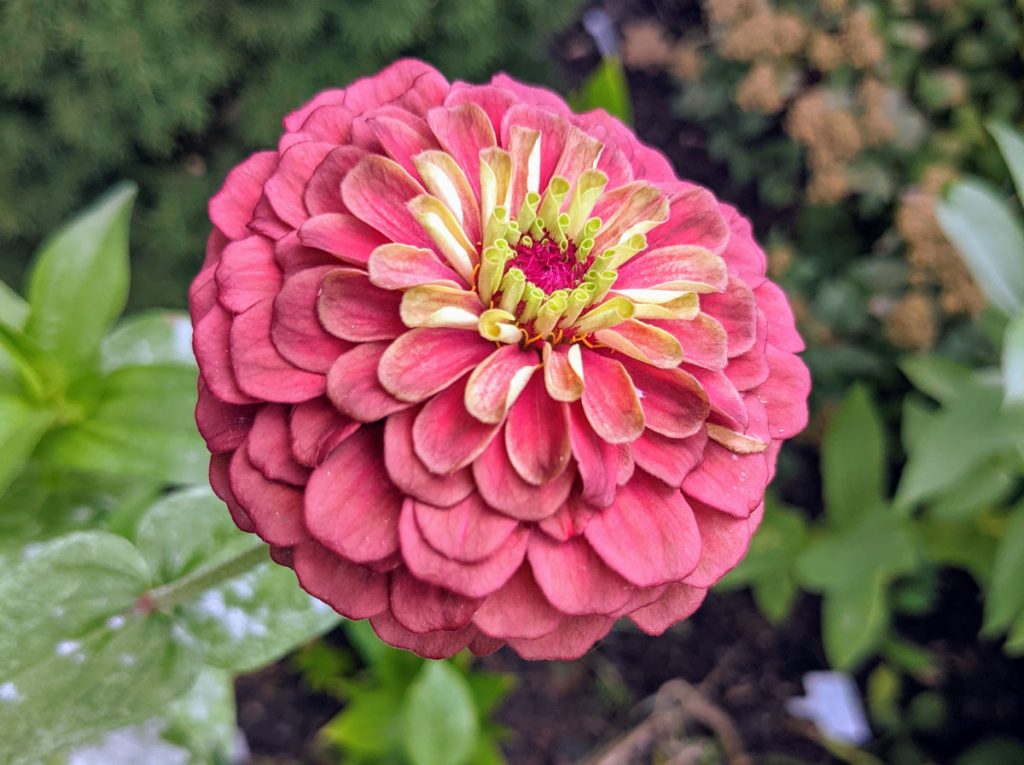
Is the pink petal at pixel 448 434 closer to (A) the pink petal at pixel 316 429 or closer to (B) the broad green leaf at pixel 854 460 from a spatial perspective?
(A) the pink petal at pixel 316 429

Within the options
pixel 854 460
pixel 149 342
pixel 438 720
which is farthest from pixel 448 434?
pixel 854 460

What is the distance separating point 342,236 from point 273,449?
0.11 metres

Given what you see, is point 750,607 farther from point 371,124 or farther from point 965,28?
point 371,124

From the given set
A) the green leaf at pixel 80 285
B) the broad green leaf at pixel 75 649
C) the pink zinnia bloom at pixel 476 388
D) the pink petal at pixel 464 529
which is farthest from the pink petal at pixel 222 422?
the green leaf at pixel 80 285

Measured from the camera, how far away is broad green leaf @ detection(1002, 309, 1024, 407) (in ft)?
2.01

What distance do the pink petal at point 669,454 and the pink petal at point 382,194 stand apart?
16 cm

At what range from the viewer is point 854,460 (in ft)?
3.75

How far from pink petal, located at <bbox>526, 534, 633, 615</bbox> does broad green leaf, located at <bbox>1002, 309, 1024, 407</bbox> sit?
0.39 metres

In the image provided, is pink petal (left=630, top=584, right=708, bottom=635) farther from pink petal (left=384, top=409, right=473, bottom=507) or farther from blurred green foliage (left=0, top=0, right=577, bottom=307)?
blurred green foliage (left=0, top=0, right=577, bottom=307)

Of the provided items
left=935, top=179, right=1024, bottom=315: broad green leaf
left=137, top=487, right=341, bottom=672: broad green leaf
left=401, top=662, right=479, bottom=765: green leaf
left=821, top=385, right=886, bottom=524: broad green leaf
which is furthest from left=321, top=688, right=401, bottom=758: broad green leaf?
left=935, top=179, right=1024, bottom=315: broad green leaf

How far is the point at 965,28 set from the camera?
4.16 feet

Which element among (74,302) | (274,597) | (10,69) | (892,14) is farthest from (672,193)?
(892,14)

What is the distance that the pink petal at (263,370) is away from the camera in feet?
1.28

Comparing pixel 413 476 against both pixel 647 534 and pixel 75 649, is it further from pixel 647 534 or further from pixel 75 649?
pixel 75 649
